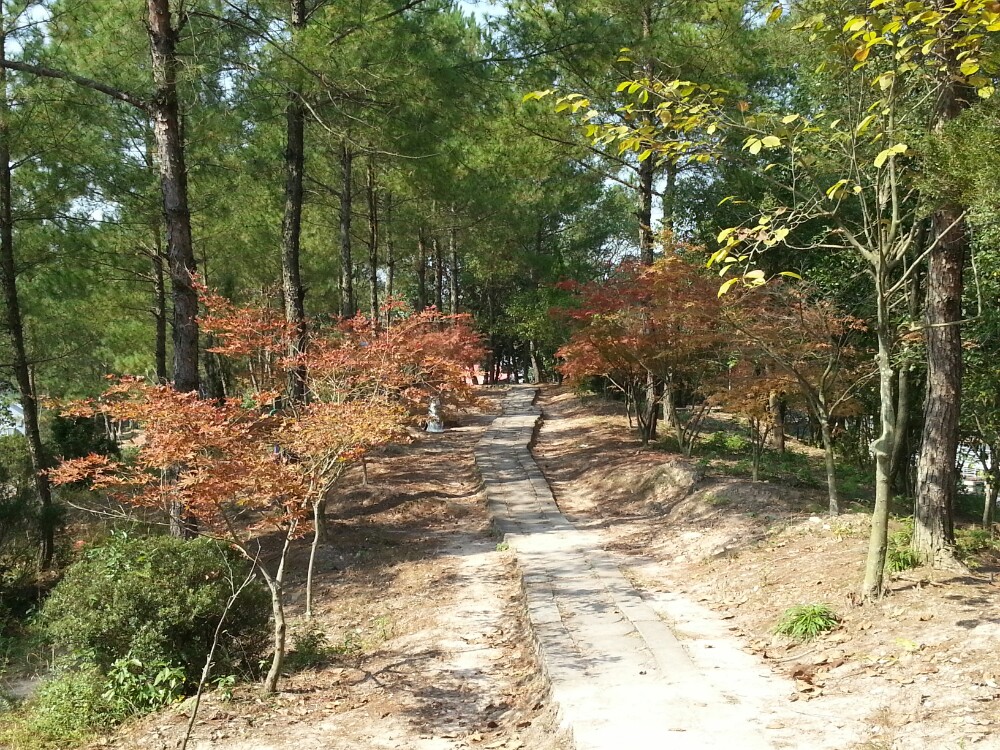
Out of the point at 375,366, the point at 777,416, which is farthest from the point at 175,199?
the point at 777,416

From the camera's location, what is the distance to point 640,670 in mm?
5746

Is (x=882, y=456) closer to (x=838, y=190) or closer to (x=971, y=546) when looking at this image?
(x=971, y=546)

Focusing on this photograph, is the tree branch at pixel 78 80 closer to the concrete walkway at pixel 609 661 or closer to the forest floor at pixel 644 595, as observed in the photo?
Answer: the forest floor at pixel 644 595

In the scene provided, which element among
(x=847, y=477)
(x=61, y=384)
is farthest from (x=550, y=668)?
(x=61, y=384)

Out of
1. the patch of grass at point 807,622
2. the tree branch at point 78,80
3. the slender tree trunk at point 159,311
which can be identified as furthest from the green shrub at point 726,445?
the tree branch at point 78,80

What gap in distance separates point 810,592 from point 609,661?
7.35ft

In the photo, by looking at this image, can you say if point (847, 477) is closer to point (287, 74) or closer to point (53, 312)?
point (287, 74)

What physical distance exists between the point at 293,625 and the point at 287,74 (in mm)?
6589

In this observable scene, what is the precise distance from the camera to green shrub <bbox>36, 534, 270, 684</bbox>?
6156 mm

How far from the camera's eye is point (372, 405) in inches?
341

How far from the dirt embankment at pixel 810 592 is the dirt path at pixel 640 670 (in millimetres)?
204

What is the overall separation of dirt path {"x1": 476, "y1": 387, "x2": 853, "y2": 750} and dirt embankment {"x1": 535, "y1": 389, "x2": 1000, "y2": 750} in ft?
0.67

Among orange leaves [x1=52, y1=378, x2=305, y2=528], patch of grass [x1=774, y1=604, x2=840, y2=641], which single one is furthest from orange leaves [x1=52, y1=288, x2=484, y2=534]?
patch of grass [x1=774, y1=604, x2=840, y2=641]

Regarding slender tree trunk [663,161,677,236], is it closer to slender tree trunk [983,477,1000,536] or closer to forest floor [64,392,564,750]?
slender tree trunk [983,477,1000,536]
